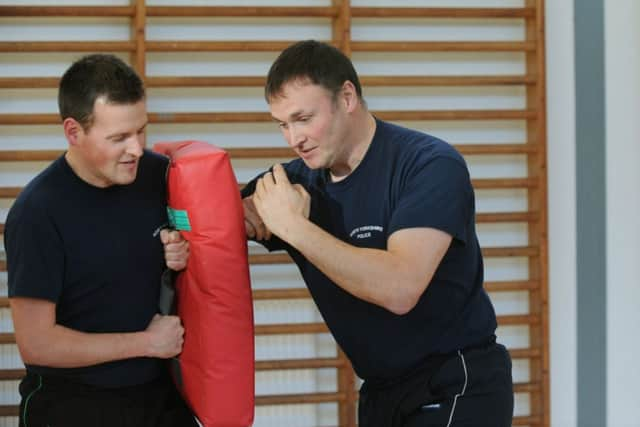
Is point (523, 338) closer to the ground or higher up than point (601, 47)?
closer to the ground

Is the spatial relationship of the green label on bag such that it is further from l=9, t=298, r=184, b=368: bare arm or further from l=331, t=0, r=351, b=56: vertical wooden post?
l=331, t=0, r=351, b=56: vertical wooden post

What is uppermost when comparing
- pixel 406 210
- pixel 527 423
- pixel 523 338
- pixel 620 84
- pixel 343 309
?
pixel 620 84

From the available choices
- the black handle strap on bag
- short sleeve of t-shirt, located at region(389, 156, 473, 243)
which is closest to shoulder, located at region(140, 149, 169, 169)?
the black handle strap on bag

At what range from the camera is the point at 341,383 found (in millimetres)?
4211

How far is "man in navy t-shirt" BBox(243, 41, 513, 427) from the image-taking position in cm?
201

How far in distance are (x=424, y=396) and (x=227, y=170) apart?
26.9 inches

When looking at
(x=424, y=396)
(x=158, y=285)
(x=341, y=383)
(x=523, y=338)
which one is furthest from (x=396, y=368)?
(x=523, y=338)

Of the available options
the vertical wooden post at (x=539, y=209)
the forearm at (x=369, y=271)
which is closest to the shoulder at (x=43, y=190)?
the forearm at (x=369, y=271)

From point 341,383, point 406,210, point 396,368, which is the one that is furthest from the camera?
point 341,383

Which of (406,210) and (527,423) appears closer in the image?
(406,210)

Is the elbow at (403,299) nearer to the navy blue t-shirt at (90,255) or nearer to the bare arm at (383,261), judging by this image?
the bare arm at (383,261)

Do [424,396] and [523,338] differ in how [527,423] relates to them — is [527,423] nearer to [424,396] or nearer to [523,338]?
[523,338]

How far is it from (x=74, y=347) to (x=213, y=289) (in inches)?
13.0

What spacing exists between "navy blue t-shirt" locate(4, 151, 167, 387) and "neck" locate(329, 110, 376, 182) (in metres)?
0.45
